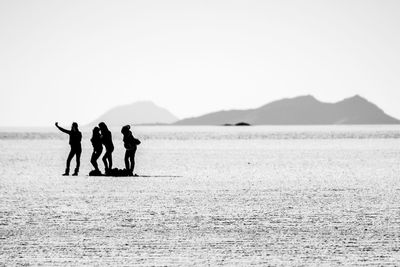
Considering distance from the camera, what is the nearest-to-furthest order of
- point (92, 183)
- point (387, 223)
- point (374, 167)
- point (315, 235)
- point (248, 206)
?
point (315, 235)
point (387, 223)
point (248, 206)
point (92, 183)
point (374, 167)

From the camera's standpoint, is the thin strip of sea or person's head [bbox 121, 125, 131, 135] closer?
the thin strip of sea

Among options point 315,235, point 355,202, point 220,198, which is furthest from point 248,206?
point 315,235

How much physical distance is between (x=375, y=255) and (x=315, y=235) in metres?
1.36

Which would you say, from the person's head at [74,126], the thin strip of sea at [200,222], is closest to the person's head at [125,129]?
the person's head at [74,126]

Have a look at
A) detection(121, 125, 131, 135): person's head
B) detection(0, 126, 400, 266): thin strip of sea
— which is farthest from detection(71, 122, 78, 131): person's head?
detection(0, 126, 400, 266): thin strip of sea

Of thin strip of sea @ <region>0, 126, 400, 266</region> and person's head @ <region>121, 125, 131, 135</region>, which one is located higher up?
person's head @ <region>121, 125, 131, 135</region>

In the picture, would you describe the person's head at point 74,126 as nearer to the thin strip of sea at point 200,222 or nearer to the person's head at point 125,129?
the person's head at point 125,129

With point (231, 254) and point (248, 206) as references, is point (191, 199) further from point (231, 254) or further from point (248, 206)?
point (231, 254)

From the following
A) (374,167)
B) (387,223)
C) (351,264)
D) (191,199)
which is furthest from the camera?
(374,167)

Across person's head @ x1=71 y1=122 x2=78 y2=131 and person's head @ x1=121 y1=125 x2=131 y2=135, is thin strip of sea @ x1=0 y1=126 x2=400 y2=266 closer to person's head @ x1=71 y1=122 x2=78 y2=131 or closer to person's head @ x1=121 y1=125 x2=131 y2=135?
person's head @ x1=121 y1=125 x2=131 y2=135

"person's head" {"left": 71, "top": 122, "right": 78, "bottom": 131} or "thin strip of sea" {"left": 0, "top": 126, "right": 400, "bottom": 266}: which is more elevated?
"person's head" {"left": 71, "top": 122, "right": 78, "bottom": 131}

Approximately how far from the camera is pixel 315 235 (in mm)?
8766

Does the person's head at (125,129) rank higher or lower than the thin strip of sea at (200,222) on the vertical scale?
higher

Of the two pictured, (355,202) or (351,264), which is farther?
(355,202)
